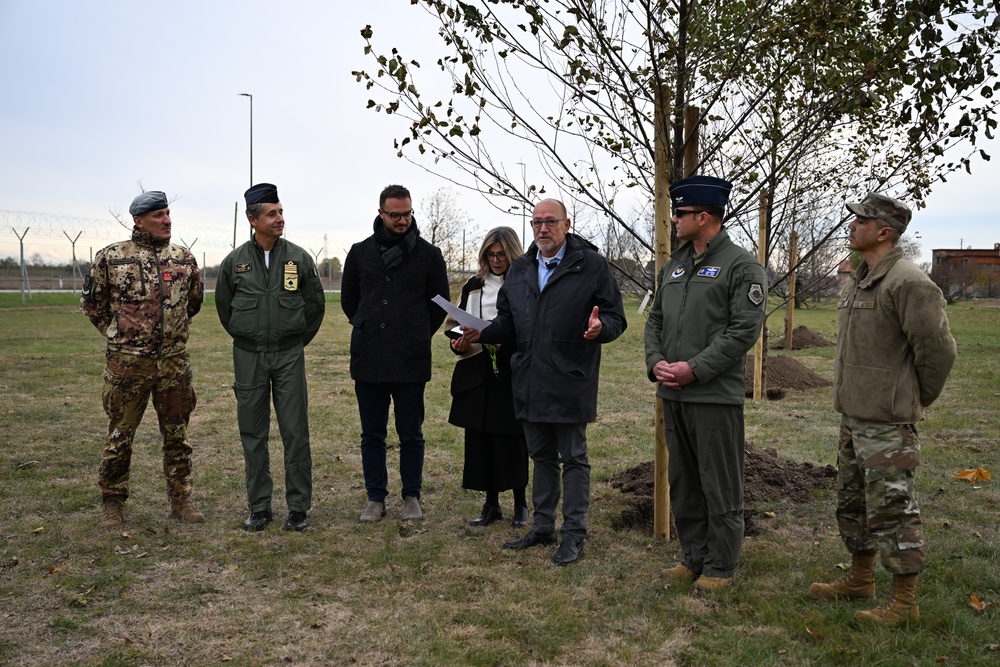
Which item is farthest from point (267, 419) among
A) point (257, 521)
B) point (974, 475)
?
point (974, 475)

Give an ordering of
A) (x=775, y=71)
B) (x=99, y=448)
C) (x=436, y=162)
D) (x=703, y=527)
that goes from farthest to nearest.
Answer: (x=99, y=448) → (x=436, y=162) → (x=775, y=71) → (x=703, y=527)

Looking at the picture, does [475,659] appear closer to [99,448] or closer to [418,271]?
[418,271]

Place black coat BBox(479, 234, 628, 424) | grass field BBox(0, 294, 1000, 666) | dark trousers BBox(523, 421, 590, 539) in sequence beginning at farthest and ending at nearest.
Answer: dark trousers BBox(523, 421, 590, 539) < black coat BBox(479, 234, 628, 424) < grass field BBox(0, 294, 1000, 666)

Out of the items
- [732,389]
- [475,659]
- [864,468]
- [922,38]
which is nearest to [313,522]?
[475,659]

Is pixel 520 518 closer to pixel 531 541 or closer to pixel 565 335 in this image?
pixel 531 541

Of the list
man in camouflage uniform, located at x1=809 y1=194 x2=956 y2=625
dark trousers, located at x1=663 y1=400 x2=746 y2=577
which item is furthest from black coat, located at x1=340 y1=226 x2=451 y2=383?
man in camouflage uniform, located at x1=809 y1=194 x2=956 y2=625

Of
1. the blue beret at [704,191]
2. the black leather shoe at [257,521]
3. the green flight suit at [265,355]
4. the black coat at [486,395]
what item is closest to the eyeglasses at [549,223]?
the blue beret at [704,191]

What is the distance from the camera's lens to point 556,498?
5.07m

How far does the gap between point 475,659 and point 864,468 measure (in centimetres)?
196

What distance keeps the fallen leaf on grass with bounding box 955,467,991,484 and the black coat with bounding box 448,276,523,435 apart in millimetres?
3671

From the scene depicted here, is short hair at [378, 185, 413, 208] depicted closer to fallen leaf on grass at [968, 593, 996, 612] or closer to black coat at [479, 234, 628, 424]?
black coat at [479, 234, 628, 424]

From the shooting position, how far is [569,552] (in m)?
4.77

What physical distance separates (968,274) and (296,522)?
49313mm

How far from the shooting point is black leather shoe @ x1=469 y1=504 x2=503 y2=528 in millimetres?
5586
